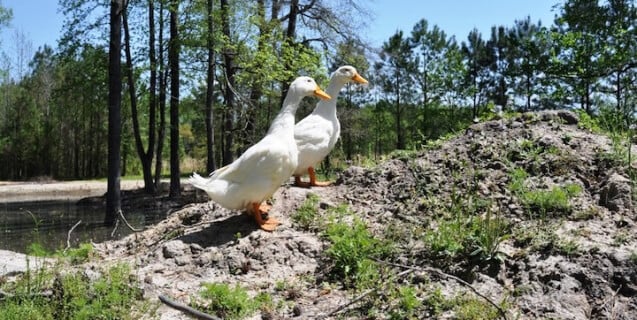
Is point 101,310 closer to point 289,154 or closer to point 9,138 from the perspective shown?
point 289,154

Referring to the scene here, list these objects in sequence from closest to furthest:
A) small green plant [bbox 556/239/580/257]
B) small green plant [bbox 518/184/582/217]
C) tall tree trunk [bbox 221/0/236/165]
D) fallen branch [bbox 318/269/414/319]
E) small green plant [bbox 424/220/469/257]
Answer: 1. fallen branch [bbox 318/269/414/319]
2. small green plant [bbox 556/239/580/257]
3. small green plant [bbox 424/220/469/257]
4. small green plant [bbox 518/184/582/217]
5. tall tree trunk [bbox 221/0/236/165]

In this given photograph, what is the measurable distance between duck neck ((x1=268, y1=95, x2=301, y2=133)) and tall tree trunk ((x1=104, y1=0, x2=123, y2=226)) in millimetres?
9047

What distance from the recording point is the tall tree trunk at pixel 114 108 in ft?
46.3

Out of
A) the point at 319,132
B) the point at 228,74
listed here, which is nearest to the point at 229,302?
the point at 319,132

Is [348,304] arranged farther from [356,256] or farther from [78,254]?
[78,254]

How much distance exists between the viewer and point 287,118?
636 cm

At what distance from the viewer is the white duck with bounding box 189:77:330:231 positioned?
593 centimetres

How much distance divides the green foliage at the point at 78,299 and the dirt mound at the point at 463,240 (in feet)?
0.95

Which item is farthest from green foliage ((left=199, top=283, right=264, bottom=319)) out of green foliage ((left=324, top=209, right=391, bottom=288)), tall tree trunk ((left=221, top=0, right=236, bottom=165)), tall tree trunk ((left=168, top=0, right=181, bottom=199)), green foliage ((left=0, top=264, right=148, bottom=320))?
tall tree trunk ((left=168, top=0, right=181, bottom=199))

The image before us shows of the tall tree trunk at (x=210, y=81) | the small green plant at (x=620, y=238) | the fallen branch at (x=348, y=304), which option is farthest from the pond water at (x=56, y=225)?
the small green plant at (x=620, y=238)

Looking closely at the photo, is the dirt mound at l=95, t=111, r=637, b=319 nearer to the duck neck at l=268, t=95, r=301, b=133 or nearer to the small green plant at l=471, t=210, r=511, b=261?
the small green plant at l=471, t=210, r=511, b=261

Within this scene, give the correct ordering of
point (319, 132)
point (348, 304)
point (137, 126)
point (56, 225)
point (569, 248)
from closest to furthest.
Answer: point (348, 304), point (569, 248), point (319, 132), point (56, 225), point (137, 126)

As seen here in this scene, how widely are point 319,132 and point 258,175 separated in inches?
59.5

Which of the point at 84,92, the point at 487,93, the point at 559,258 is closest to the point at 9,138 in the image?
the point at 84,92
